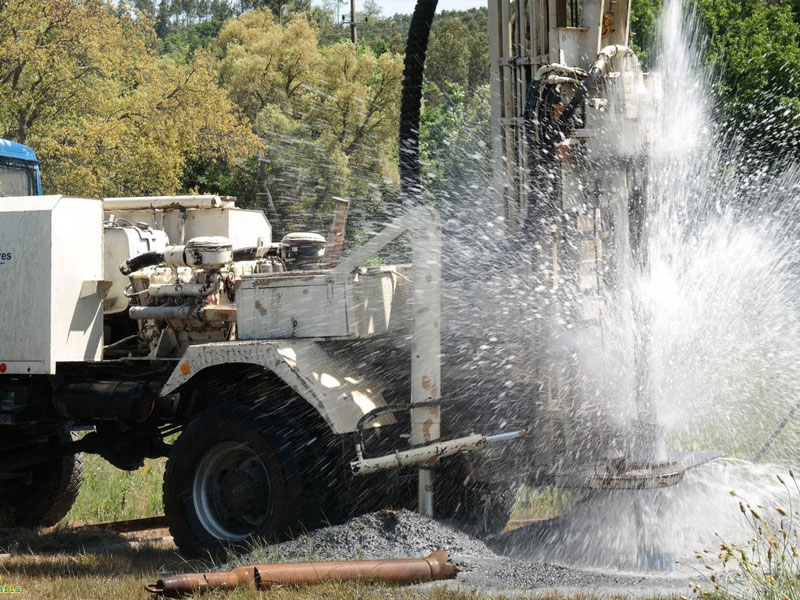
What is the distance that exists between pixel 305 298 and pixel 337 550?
1.56 meters

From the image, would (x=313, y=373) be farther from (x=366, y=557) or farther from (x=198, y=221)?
(x=198, y=221)

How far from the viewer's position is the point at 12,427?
7840 millimetres

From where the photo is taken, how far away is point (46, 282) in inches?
277

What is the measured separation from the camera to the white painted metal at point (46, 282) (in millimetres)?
7059

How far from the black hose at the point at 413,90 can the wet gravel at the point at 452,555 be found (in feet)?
6.74

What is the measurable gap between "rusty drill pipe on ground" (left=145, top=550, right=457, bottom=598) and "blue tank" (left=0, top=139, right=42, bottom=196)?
4556 millimetres

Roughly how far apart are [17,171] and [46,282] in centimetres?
217

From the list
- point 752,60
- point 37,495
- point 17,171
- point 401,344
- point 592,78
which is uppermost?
point 752,60

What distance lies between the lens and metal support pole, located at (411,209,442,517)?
5902 millimetres

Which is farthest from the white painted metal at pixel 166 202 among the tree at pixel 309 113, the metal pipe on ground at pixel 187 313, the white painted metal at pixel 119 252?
the tree at pixel 309 113

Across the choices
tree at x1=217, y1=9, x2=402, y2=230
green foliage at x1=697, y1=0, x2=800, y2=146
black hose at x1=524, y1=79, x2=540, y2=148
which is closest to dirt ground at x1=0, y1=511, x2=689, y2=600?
black hose at x1=524, y1=79, x2=540, y2=148

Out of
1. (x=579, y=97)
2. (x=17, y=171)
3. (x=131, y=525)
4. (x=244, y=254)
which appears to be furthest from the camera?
(x=17, y=171)

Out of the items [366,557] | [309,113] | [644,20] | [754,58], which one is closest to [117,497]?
[366,557]

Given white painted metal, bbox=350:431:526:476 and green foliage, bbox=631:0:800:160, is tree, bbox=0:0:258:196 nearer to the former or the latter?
green foliage, bbox=631:0:800:160
